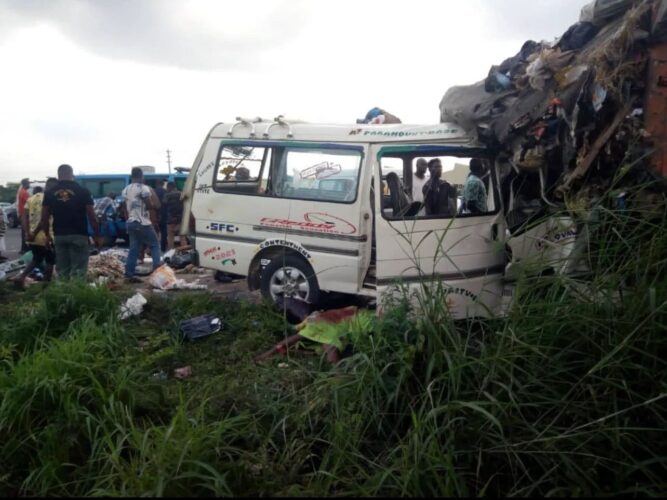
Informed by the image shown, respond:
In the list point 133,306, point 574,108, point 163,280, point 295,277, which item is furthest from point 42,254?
point 574,108

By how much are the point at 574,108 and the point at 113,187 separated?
13924mm

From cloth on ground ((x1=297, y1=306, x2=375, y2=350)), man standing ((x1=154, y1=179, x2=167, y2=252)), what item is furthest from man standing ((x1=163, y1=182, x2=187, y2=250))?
cloth on ground ((x1=297, y1=306, x2=375, y2=350))

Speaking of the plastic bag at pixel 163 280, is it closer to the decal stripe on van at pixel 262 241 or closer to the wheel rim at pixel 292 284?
the decal stripe on van at pixel 262 241

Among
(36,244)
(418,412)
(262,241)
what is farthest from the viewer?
(36,244)

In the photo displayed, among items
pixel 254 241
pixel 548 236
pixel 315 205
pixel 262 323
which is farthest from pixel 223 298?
pixel 548 236

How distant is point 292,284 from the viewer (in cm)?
614

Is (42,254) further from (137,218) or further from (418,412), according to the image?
(418,412)

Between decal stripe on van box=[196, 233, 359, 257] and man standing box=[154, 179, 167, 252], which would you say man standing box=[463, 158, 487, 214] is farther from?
man standing box=[154, 179, 167, 252]

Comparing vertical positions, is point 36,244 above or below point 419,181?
below

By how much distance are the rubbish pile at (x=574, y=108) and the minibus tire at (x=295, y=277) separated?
2.14m

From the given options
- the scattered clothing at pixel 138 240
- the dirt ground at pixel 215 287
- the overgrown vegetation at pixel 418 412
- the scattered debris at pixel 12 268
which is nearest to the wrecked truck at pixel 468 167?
the overgrown vegetation at pixel 418 412

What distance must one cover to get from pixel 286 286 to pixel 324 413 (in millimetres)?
3002

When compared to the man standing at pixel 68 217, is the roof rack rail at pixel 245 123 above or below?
above

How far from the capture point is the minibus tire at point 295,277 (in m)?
6.04
